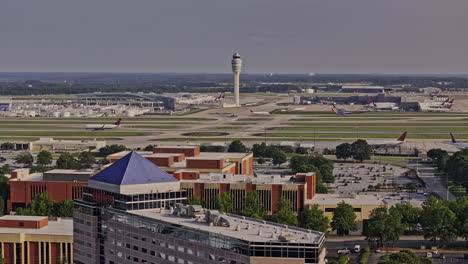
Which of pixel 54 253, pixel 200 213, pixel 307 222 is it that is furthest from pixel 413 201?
pixel 200 213

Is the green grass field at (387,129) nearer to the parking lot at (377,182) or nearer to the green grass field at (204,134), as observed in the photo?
the green grass field at (204,134)

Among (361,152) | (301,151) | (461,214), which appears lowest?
(301,151)

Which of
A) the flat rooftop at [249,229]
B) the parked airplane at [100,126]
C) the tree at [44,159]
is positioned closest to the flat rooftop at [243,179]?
the flat rooftop at [249,229]

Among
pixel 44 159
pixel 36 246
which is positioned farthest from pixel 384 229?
pixel 44 159

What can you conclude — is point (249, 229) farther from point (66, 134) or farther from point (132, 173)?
point (66, 134)

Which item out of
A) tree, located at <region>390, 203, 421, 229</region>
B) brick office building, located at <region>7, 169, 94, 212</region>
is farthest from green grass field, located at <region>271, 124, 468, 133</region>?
tree, located at <region>390, 203, 421, 229</region>

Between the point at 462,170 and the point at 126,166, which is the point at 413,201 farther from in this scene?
the point at 126,166
